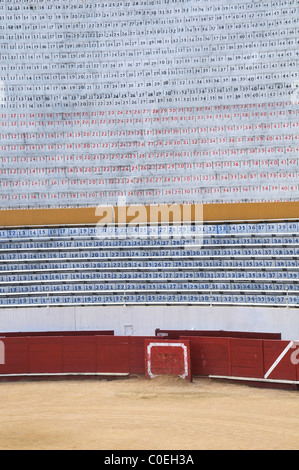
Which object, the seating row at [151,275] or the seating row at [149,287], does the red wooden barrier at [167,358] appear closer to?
the seating row at [149,287]

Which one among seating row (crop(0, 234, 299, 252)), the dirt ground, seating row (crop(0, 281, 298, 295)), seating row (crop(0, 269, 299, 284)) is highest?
seating row (crop(0, 234, 299, 252))

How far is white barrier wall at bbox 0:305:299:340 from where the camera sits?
1898cm

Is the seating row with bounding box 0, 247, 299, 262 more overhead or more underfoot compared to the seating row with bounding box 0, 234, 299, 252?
more underfoot

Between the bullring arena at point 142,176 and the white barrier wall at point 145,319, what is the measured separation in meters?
0.03

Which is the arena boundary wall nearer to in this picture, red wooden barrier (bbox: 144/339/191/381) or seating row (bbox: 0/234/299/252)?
red wooden barrier (bbox: 144/339/191/381)

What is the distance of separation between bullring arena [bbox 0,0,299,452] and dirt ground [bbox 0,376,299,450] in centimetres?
154

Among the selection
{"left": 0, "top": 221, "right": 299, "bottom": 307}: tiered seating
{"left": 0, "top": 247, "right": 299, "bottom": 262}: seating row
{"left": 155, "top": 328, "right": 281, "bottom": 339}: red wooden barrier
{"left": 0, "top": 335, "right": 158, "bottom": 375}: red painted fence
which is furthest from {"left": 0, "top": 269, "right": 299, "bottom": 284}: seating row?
{"left": 0, "top": 335, "right": 158, "bottom": 375}: red painted fence

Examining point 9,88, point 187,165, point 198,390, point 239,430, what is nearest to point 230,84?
point 187,165

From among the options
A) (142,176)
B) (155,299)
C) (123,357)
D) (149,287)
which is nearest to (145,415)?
(123,357)

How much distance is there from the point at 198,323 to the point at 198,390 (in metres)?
3.46

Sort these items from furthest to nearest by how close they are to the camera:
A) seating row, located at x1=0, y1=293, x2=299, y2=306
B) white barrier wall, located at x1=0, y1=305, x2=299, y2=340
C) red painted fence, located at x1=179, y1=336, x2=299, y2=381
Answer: seating row, located at x1=0, y1=293, x2=299, y2=306 < white barrier wall, located at x1=0, y1=305, x2=299, y2=340 < red painted fence, located at x1=179, y1=336, x2=299, y2=381

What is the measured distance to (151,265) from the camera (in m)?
20.6

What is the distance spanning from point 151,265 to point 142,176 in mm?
2271
